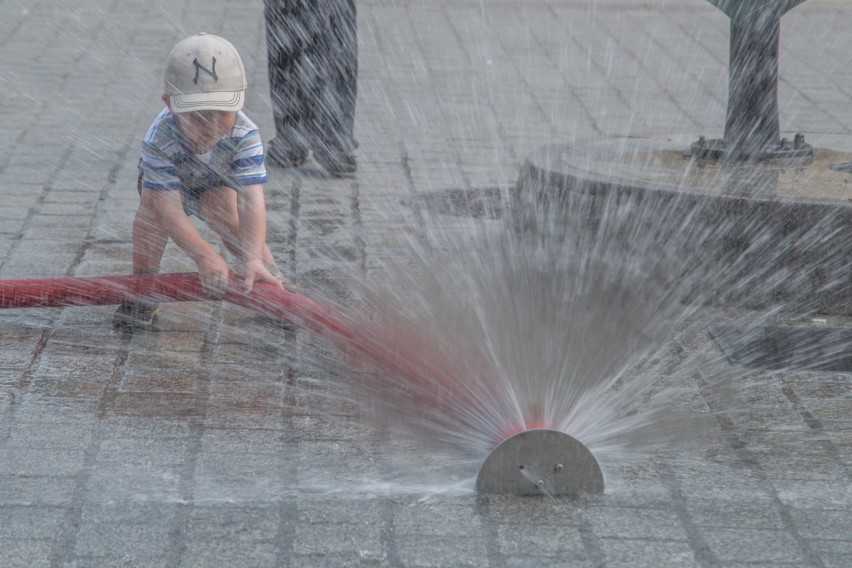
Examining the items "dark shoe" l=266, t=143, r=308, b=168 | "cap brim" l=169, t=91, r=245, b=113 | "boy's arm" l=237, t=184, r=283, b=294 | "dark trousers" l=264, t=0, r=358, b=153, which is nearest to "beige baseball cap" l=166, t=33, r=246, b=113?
"cap brim" l=169, t=91, r=245, b=113

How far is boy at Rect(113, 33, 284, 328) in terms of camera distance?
3756mm

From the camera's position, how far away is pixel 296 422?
11.6 feet

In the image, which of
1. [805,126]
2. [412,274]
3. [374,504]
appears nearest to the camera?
[374,504]

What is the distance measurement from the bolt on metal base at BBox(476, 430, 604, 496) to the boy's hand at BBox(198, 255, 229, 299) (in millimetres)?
1170

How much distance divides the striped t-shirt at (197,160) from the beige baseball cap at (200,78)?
18 centimetres

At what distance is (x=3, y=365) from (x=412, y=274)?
1648 mm

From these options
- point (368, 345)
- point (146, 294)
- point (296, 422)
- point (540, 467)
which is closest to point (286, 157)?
point (146, 294)

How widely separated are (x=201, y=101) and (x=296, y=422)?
106 centimetres

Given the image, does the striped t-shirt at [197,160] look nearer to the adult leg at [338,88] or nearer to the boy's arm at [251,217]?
the boy's arm at [251,217]

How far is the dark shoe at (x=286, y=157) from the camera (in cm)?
632

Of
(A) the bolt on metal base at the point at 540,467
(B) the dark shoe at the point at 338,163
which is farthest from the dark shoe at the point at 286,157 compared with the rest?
(A) the bolt on metal base at the point at 540,467

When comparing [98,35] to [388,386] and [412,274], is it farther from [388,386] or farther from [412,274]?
[388,386]

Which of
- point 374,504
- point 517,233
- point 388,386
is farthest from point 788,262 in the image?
point 374,504

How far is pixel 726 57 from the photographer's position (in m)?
8.98
